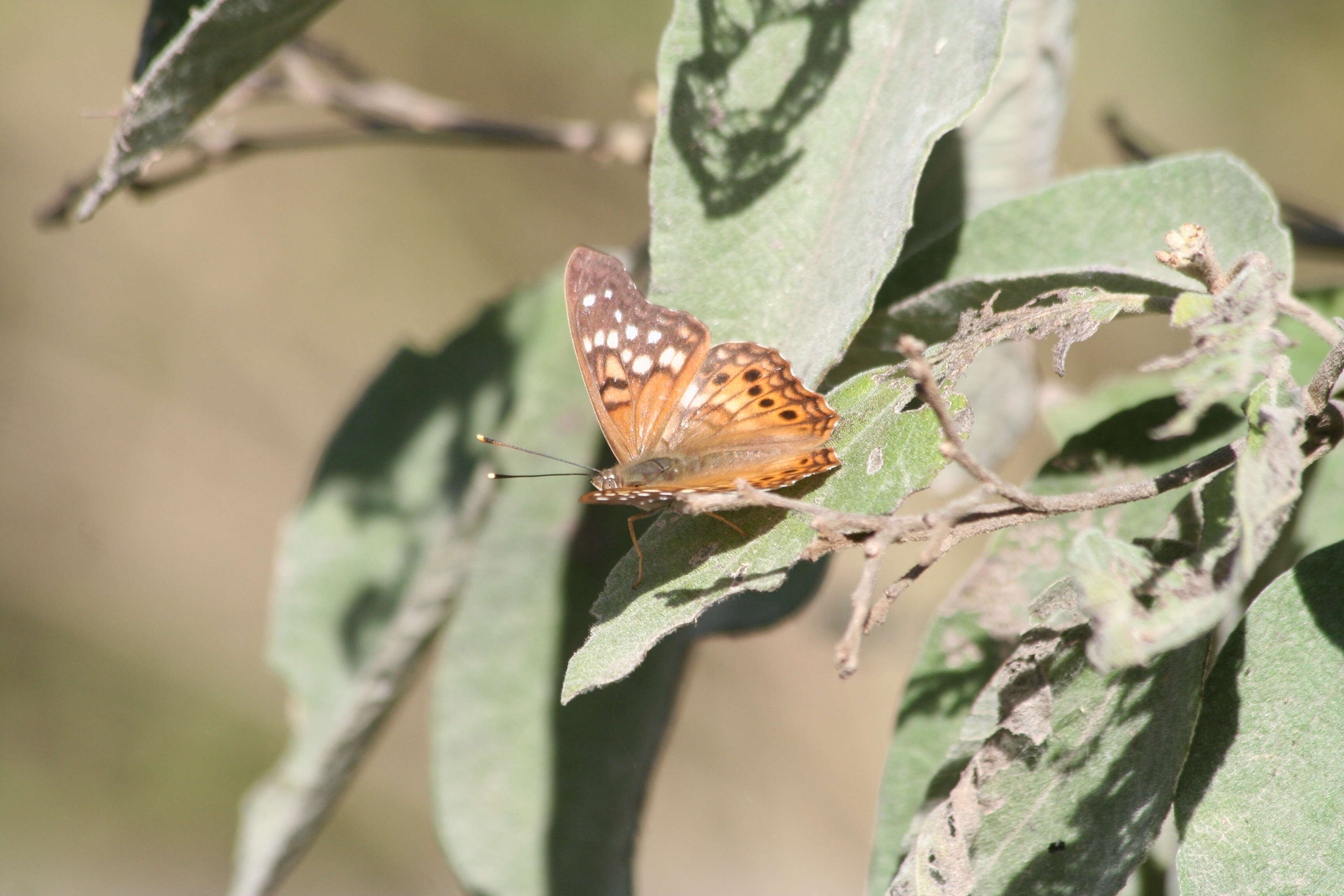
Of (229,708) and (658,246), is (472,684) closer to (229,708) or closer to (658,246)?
(658,246)

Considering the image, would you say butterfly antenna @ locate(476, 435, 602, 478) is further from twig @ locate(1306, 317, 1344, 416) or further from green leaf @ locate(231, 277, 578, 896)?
twig @ locate(1306, 317, 1344, 416)

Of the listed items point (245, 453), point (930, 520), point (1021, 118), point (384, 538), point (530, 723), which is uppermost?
point (1021, 118)

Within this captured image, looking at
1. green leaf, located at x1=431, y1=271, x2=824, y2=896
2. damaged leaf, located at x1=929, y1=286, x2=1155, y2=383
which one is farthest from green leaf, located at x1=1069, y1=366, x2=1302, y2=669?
green leaf, located at x1=431, y1=271, x2=824, y2=896

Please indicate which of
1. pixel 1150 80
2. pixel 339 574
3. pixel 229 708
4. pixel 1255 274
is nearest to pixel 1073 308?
pixel 1255 274

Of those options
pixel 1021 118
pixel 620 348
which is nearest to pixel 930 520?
pixel 620 348

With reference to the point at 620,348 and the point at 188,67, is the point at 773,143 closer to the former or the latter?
the point at 620,348

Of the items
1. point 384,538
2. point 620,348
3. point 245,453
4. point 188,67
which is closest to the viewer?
point 188,67

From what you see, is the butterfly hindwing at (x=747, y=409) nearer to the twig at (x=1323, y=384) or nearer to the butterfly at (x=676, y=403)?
the butterfly at (x=676, y=403)
